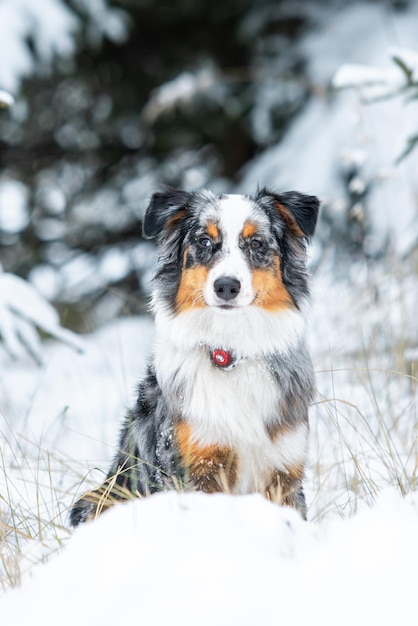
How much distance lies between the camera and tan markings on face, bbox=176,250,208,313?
10.4 ft

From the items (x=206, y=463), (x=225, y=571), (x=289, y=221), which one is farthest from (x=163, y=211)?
(x=225, y=571)

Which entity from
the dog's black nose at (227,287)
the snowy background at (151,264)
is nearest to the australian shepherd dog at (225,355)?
the dog's black nose at (227,287)

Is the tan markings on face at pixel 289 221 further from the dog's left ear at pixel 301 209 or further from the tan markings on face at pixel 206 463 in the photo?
the tan markings on face at pixel 206 463

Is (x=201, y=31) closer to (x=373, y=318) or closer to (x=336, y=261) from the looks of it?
(x=336, y=261)

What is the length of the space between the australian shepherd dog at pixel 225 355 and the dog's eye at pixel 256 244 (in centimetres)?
1

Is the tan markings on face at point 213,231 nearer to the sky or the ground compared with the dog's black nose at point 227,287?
nearer to the sky

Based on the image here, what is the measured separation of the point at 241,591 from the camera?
77.0 inches

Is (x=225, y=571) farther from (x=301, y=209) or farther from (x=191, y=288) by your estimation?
(x=301, y=209)

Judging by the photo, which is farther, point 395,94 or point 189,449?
point 395,94

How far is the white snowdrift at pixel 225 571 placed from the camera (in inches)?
76.3

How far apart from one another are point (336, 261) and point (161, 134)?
224 centimetres

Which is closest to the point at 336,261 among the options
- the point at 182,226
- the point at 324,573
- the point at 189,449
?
the point at 182,226

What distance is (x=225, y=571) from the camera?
6.57 ft

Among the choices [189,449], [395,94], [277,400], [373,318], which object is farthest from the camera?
[373,318]
